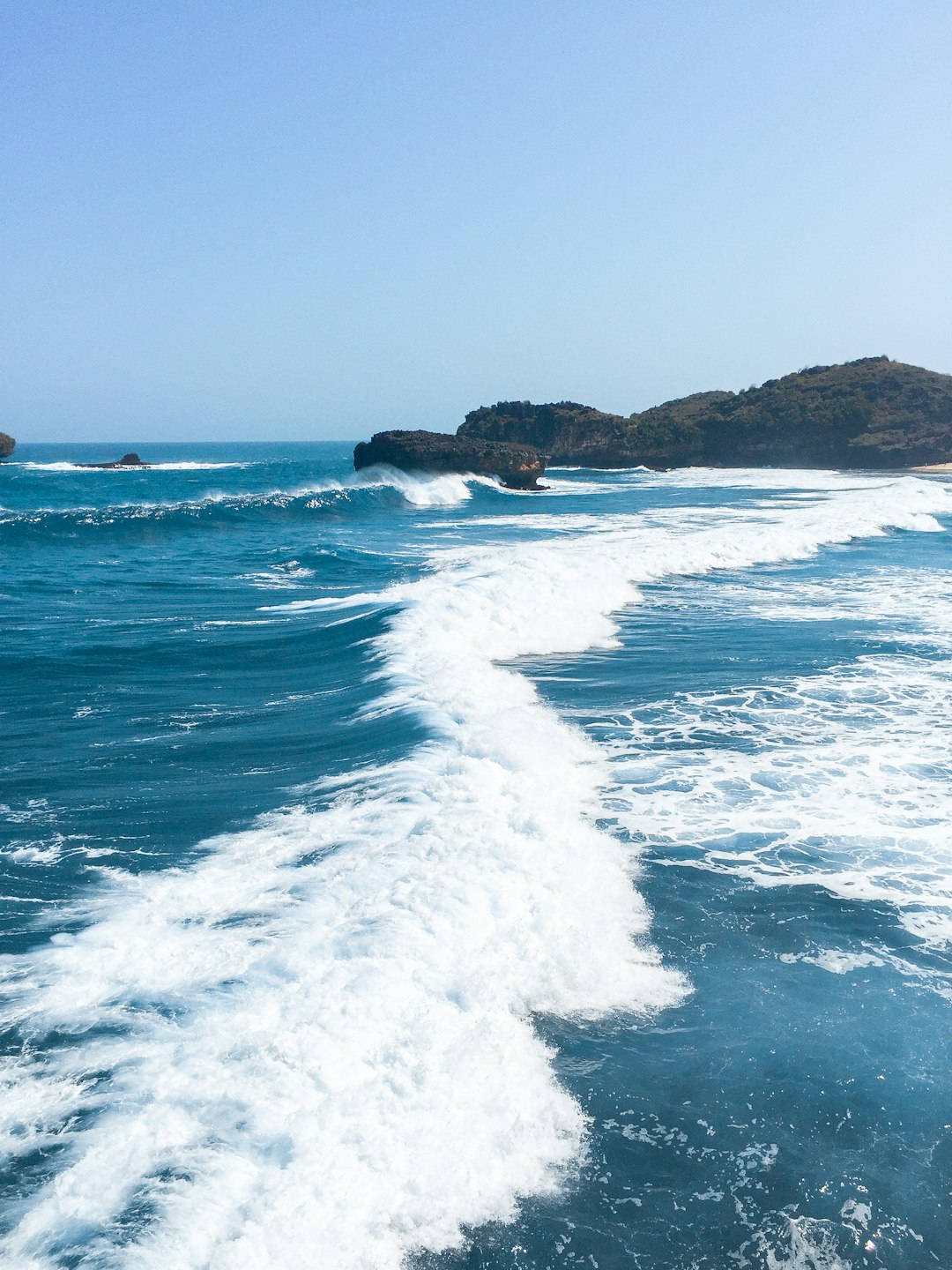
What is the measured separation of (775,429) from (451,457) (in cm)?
3389

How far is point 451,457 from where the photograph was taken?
44406mm

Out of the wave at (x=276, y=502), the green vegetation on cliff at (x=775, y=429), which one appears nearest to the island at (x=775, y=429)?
the green vegetation on cliff at (x=775, y=429)

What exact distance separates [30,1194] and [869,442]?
2692 inches

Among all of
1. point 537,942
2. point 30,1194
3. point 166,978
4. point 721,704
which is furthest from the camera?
point 721,704

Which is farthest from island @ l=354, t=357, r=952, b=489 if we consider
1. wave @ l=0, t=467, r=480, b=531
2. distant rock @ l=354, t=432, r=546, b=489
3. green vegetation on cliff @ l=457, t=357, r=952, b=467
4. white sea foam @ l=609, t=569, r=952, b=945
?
white sea foam @ l=609, t=569, r=952, b=945

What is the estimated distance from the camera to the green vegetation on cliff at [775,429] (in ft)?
210

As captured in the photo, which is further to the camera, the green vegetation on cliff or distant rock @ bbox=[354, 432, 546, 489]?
the green vegetation on cliff

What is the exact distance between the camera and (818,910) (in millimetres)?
4867

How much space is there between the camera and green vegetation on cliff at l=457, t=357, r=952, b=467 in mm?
64125

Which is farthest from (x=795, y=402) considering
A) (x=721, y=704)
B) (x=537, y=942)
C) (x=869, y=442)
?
(x=537, y=942)

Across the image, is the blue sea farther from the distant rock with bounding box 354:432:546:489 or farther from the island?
the island

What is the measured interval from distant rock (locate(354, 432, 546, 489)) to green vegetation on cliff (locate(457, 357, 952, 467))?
22664 mm

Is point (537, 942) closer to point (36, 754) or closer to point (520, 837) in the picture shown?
point (520, 837)

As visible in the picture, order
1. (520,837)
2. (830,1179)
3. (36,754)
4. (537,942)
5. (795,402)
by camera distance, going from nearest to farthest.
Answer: (830,1179), (537,942), (520,837), (36,754), (795,402)
